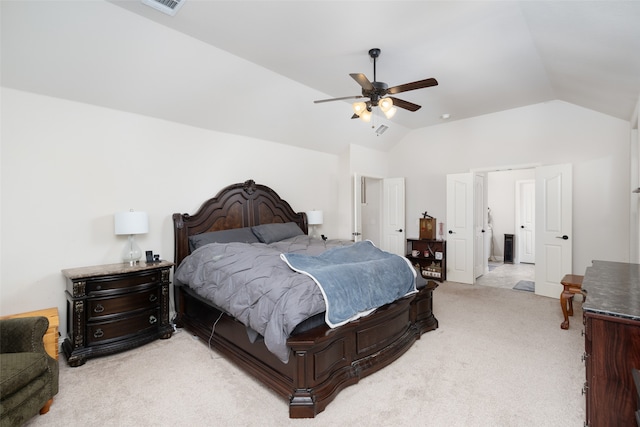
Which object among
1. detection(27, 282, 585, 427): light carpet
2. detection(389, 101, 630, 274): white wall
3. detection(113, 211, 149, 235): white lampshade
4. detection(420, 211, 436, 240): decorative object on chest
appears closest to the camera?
detection(27, 282, 585, 427): light carpet

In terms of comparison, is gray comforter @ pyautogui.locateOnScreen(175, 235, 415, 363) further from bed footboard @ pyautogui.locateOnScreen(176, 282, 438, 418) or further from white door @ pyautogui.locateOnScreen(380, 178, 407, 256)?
white door @ pyautogui.locateOnScreen(380, 178, 407, 256)

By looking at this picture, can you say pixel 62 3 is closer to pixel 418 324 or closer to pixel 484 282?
pixel 418 324

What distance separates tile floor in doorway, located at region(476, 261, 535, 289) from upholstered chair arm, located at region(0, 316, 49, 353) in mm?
5962

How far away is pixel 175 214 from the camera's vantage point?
3699 mm

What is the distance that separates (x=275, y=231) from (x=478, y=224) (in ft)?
13.1

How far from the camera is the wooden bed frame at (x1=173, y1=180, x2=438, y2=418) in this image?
2.04 meters

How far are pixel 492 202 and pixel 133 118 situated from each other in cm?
792

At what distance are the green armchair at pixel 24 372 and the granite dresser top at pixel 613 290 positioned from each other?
3.07m

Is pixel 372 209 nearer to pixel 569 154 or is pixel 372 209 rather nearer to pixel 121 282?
pixel 569 154

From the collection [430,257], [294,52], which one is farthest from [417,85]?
[430,257]

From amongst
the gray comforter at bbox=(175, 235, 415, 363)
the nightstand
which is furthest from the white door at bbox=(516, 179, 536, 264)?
the nightstand

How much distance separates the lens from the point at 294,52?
311 cm

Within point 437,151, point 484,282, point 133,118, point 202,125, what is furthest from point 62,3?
point 484,282

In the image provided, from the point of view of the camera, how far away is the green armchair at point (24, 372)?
1.68m
